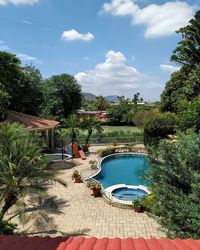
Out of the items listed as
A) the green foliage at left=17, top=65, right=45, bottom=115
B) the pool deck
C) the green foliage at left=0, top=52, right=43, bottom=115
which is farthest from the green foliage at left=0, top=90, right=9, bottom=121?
the pool deck

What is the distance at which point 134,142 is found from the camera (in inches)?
1542

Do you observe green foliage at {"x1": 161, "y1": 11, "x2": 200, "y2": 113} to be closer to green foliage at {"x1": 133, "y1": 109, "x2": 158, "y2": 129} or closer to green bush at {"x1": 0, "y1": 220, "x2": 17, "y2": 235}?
green foliage at {"x1": 133, "y1": 109, "x2": 158, "y2": 129}

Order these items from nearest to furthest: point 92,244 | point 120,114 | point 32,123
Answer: point 92,244 → point 32,123 → point 120,114

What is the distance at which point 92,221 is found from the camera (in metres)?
13.9

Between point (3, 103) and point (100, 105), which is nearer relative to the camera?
point (3, 103)

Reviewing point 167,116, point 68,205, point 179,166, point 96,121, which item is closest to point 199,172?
point 179,166

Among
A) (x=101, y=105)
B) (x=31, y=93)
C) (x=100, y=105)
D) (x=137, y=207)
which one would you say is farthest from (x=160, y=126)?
(x=100, y=105)

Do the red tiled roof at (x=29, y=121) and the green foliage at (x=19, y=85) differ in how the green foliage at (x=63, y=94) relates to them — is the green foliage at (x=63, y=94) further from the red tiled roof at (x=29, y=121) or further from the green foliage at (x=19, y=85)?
the red tiled roof at (x=29, y=121)

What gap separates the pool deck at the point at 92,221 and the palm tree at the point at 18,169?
6.97ft

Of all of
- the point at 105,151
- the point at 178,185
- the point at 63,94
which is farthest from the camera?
the point at 63,94

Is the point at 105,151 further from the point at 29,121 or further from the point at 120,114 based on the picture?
the point at 120,114

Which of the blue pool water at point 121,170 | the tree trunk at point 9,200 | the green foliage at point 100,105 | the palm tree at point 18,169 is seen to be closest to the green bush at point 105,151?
the blue pool water at point 121,170

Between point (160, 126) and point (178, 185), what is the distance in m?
21.8

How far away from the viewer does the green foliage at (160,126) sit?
2808 centimetres
